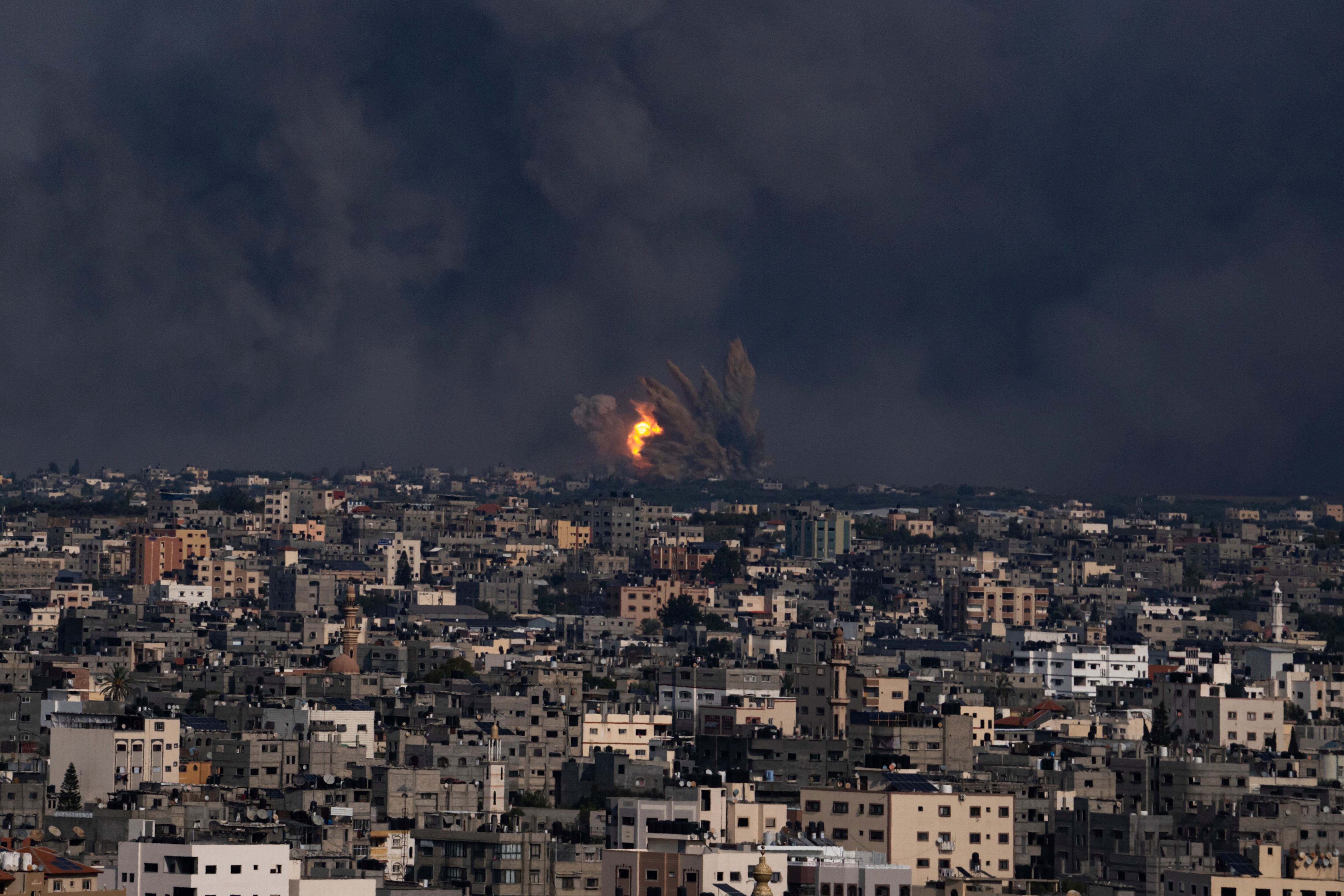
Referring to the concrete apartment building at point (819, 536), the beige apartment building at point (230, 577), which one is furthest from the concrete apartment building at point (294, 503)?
the beige apartment building at point (230, 577)

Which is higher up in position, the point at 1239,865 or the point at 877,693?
the point at 877,693

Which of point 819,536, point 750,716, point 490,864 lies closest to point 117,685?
point 750,716

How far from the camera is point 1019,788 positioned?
5138 cm

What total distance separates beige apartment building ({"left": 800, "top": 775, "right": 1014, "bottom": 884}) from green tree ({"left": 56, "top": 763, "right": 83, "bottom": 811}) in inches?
358

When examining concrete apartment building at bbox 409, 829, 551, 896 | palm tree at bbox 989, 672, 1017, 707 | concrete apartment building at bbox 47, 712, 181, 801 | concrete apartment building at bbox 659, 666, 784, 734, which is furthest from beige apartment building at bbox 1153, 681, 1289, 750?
concrete apartment building at bbox 409, 829, 551, 896

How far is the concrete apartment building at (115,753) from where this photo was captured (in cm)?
5244

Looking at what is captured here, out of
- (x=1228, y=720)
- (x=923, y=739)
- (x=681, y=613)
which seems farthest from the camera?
(x=681, y=613)

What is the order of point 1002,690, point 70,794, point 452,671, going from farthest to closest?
point 452,671, point 1002,690, point 70,794

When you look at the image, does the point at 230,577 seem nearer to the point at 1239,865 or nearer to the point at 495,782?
the point at 495,782

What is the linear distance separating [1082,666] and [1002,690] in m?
9.87

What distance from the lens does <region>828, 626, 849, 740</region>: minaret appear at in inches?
2532

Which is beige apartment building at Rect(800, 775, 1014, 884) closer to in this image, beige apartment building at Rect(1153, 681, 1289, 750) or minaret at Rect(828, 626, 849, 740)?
minaret at Rect(828, 626, 849, 740)

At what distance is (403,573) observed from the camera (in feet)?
457

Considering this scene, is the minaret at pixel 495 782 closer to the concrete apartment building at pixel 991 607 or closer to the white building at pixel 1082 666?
the white building at pixel 1082 666
